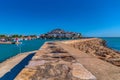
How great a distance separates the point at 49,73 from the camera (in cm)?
446

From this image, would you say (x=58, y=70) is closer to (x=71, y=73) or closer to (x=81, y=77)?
(x=71, y=73)

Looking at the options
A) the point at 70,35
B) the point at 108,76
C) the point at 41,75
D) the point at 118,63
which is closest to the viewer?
the point at 41,75

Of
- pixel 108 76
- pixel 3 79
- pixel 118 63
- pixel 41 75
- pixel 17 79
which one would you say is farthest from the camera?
pixel 118 63

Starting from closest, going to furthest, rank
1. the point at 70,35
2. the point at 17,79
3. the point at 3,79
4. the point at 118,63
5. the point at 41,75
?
the point at 17,79
the point at 41,75
the point at 3,79
the point at 118,63
the point at 70,35

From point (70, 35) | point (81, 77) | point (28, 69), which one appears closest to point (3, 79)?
point (28, 69)

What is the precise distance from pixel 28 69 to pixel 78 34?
438 feet

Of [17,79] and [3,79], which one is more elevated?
[17,79]

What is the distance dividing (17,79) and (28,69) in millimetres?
875

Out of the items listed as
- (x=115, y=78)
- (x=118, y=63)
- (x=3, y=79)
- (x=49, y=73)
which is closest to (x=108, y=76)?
(x=115, y=78)

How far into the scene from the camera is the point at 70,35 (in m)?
134

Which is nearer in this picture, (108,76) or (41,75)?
(41,75)

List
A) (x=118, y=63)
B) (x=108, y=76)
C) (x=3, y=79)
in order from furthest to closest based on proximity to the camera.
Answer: (x=118, y=63)
(x=3, y=79)
(x=108, y=76)

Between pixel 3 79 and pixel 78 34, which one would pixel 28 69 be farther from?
pixel 78 34

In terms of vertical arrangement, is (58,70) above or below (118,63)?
above
